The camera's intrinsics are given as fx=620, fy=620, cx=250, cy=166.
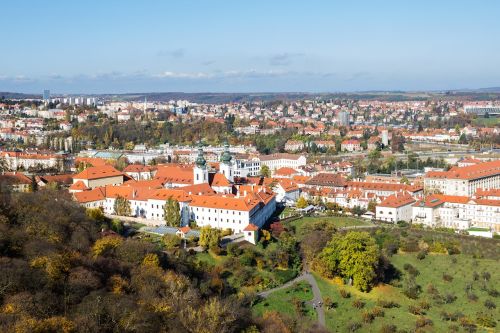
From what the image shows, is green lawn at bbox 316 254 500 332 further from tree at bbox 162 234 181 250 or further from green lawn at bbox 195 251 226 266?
tree at bbox 162 234 181 250

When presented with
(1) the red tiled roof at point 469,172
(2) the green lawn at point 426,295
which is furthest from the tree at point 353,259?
(1) the red tiled roof at point 469,172

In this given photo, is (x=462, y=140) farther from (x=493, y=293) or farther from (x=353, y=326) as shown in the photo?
(x=353, y=326)

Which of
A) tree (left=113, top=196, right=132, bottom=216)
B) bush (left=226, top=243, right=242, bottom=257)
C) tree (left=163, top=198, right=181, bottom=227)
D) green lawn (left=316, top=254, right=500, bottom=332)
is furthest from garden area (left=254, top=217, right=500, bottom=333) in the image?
tree (left=113, top=196, right=132, bottom=216)

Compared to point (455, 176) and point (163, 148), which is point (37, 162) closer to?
point (163, 148)

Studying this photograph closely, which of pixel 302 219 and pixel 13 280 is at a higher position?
pixel 13 280

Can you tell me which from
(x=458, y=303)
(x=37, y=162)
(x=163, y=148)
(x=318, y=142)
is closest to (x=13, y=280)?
(x=458, y=303)

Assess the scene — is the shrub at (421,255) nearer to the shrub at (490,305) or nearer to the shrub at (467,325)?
the shrub at (490,305)

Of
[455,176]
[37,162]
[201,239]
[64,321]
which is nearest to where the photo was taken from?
[64,321]
